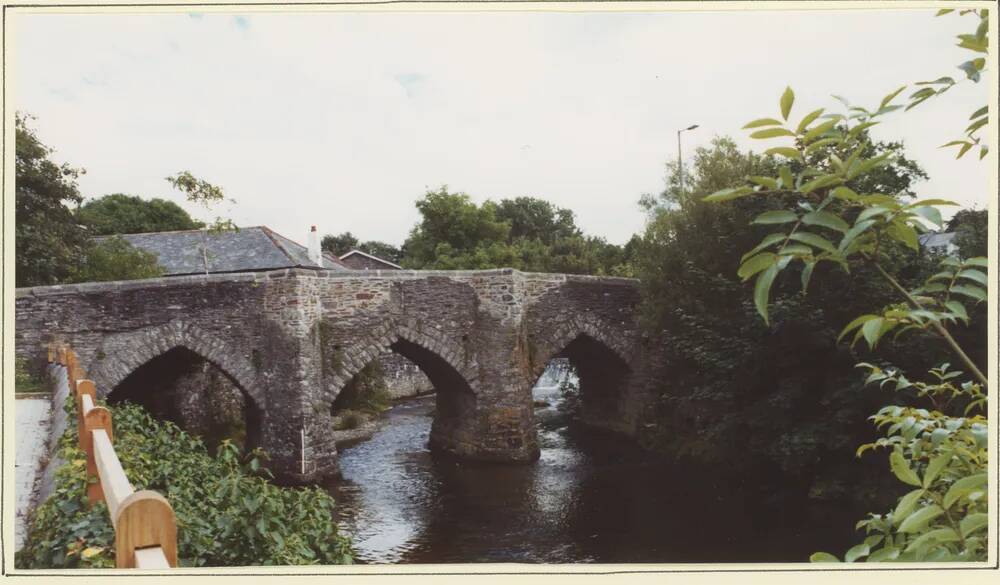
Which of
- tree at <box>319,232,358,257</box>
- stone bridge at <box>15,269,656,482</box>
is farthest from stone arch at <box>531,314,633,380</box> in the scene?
tree at <box>319,232,358,257</box>

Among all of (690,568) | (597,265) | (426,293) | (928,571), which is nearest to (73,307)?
(426,293)

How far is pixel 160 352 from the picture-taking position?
1198 cm

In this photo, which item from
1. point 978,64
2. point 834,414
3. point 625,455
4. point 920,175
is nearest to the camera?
point 978,64

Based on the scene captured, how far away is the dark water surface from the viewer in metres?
9.07

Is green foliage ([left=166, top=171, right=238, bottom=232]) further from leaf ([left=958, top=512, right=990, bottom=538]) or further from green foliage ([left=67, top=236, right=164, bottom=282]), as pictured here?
leaf ([left=958, top=512, right=990, bottom=538])

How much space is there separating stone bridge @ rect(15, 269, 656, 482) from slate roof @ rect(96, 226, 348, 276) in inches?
210

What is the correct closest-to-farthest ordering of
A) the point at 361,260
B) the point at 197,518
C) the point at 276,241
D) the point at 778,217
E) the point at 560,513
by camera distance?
the point at 778,217 → the point at 197,518 → the point at 560,513 → the point at 276,241 → the point at 361,260

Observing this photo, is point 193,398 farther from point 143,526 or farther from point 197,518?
point 143,526

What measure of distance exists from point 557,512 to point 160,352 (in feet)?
23.6

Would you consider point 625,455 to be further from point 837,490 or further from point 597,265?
point 597,265

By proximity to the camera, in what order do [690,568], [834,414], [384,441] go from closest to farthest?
[690,568] → [834,414] → [384,441]

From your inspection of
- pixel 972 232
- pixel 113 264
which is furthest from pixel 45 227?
pixel 972 232

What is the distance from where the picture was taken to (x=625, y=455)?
1446cm

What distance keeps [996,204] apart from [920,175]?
251 cm
